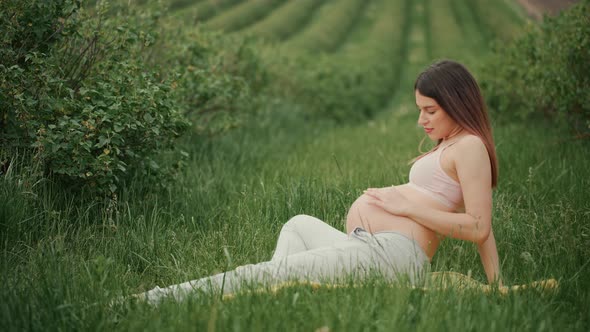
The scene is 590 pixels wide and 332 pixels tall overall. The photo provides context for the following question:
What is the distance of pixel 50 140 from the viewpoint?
12.4 ft

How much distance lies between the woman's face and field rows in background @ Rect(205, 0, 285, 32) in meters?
16.4

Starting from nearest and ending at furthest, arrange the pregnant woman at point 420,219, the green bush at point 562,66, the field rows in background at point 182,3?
the pregnant woman at point 420,219, the green bush at point 562,66, the field rows in background at point 182,3

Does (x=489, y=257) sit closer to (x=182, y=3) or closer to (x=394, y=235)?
(x=394, y=235)

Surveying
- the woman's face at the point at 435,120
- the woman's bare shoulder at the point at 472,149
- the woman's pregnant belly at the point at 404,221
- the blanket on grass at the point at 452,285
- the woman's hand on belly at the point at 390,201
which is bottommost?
the blanket on grass at the point at 452,285

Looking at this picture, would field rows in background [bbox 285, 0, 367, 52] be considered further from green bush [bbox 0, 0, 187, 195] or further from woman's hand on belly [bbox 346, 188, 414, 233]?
woman's hand on belly [bbox 346, 188, 414, 233]

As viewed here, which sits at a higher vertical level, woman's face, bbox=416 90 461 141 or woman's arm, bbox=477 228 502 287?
woman's face, bbox=416 90 461 141

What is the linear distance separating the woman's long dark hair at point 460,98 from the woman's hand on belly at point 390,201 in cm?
46

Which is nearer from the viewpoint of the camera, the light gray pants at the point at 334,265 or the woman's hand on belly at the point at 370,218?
the light gray pants at the point at 334,265

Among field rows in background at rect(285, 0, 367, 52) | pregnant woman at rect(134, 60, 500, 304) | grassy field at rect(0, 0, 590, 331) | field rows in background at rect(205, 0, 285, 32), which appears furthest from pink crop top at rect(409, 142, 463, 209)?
field rows in background at rect(205, 0, 285, 32)

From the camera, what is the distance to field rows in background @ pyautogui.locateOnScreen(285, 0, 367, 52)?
2206cm

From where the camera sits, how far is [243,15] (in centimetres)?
2306

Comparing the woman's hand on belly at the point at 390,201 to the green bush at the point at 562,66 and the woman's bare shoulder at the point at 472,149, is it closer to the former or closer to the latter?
the woman's bare shoulder at the point at 472,149

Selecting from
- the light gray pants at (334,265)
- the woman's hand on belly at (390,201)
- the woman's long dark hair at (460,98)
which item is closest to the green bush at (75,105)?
the light gray pants at (334,265)

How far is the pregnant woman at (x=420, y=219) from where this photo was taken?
294 cm
